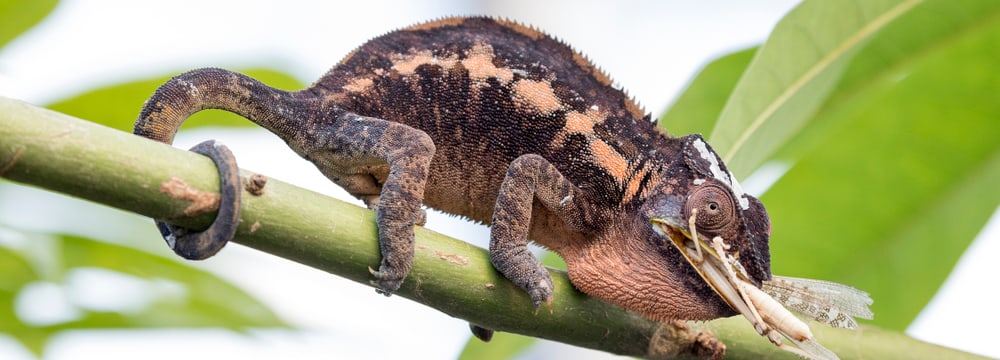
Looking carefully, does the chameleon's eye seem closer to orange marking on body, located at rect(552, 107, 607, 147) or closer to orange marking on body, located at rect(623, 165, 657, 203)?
orange marking on body, located at rect(623, 165, 657, 203)

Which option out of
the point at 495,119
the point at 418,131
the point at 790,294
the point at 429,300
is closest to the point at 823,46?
the point at 790,294

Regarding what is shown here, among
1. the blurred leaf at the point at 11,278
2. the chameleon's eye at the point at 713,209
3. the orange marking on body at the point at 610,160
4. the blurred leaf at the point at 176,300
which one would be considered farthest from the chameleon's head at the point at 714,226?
the blurred leaf at the point at 11,278

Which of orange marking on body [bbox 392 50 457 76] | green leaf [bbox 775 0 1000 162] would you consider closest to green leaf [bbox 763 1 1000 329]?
green leaf [bbox 775 0 1000 162]

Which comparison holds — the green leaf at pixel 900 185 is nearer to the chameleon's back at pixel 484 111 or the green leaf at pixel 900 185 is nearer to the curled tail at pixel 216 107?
the chameleon's back at pixel 484 111

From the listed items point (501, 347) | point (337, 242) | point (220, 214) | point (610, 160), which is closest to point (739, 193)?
point (610, 160)

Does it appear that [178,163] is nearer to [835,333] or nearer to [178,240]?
[178,240]
